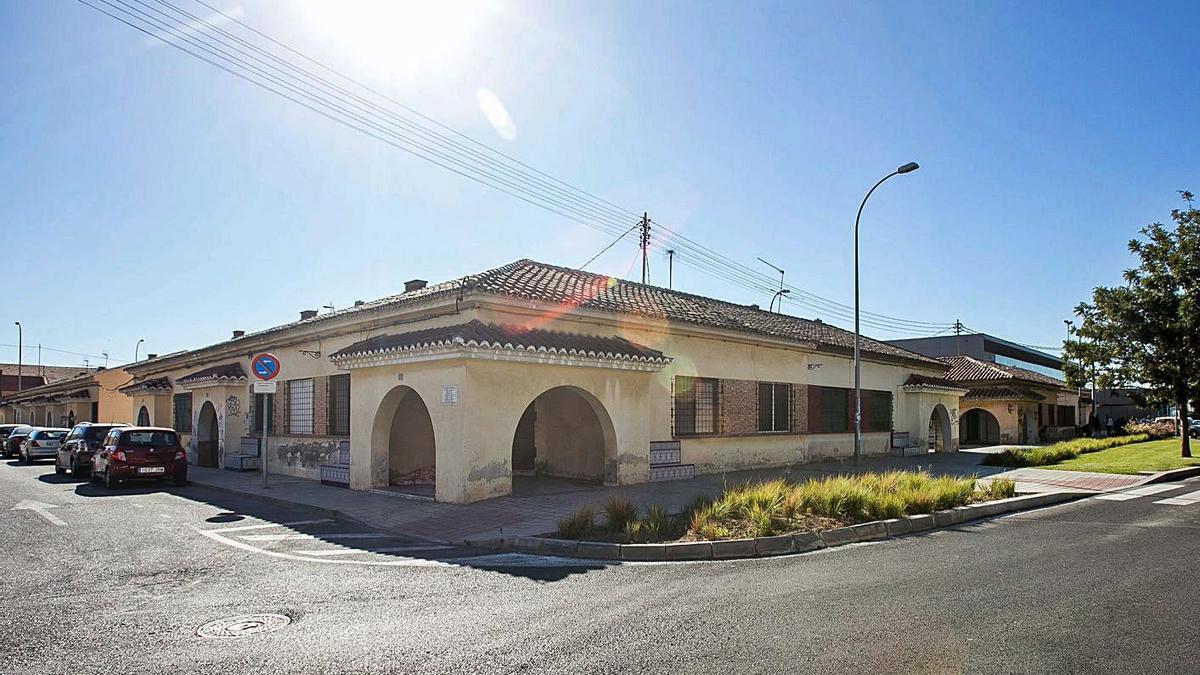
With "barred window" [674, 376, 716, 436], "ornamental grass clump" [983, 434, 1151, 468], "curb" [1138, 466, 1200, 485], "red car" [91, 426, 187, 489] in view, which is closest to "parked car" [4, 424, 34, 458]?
"red car" [91, 426, 187, 489]

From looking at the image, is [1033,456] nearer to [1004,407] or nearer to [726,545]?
[1004,407]

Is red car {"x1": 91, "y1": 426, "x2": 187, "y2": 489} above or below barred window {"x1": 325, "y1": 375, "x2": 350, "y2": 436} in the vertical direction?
below

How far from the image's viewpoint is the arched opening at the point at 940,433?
30938 mm

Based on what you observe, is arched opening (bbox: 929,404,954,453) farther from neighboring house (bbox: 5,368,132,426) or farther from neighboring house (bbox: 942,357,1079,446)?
neighboring house (bbox: 5,368,132,426)

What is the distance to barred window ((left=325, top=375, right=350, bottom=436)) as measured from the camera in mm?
17984

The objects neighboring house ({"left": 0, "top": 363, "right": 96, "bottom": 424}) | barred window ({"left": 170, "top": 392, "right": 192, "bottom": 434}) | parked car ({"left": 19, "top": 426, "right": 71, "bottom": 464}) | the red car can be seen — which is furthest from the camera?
neighboring house ({"left": 0, "top": 363, "right": 96, "bottom": 424})

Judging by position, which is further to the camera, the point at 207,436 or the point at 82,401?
the point at 82,401

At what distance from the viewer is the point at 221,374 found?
2272 cm

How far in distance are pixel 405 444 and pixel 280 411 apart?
5719 millimetres

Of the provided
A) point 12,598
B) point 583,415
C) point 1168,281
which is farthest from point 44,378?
point 1168,281

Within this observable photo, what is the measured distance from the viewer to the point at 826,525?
10477 millimetres

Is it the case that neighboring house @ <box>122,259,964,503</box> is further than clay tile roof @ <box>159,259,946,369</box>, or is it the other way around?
clay tile roof @ <box>159,259,946,369</box>

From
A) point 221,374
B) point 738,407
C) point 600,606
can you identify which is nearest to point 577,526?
point 600,606

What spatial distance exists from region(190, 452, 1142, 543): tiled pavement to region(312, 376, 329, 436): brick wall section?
133cm
